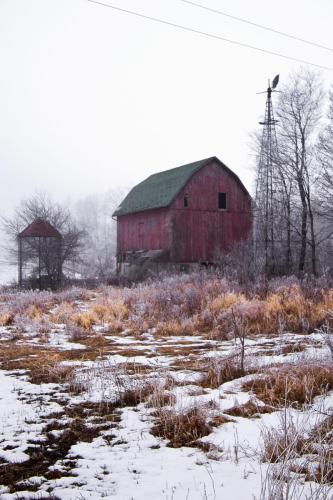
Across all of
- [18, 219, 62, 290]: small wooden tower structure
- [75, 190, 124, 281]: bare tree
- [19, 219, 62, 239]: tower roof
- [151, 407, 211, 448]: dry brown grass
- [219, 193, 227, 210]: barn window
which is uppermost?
[75, 190, 124, 281]: bare tree

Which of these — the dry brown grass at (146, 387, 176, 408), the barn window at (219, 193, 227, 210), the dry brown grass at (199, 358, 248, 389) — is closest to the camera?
the dry brown grass at (146, 387, 176, 408)

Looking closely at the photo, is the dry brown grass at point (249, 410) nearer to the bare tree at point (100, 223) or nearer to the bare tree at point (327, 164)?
the bare tree at point (327, 164)

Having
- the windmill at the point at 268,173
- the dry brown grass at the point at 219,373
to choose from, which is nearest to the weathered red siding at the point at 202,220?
the windmill at the point at 268,173

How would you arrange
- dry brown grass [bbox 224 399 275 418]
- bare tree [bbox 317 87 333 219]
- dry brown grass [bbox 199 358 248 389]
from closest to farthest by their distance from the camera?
1. dry brown grass [bbox 224 399 275 418]
2. dry brown grass [bbox 199 358 248 389]
3. bare tree [bbox 317 87 333 219]

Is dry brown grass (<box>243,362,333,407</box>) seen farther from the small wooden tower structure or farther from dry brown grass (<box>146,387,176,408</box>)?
the small wooden tower structure

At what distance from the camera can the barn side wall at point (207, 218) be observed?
81.7ft

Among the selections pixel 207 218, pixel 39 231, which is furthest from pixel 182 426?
pixel 207 218

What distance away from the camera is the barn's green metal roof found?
25.1 meters

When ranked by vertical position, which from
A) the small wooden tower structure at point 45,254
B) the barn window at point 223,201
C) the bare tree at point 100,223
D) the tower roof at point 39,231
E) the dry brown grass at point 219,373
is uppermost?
the bare tree at point 100,223

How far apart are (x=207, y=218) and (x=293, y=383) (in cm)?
Result: 2197

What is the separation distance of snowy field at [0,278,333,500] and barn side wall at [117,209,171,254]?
59.2 ft

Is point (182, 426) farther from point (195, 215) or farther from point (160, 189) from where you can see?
point (160, 189)

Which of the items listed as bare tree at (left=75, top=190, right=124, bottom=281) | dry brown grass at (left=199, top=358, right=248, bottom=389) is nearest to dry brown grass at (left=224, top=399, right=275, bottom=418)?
dry brown grass at (left=199, top=358, right=248, bottom=389)

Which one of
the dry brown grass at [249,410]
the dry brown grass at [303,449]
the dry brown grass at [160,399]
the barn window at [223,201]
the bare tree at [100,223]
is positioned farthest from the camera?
the bare tree at [100,223]
